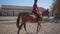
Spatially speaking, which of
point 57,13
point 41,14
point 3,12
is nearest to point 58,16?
point 57,13

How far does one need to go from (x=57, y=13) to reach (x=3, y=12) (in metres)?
31.6

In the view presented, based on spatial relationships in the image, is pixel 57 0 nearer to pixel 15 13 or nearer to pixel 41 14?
pixel 41 14

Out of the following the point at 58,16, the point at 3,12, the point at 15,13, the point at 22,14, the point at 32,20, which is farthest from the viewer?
the point at 15,13

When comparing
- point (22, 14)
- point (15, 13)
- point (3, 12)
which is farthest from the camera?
point (15, 13)

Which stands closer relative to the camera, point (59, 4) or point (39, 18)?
point (39, 18)

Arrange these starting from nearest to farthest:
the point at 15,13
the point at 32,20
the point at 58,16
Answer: the point at 32,20
the point at 58,16
the point at 15,13

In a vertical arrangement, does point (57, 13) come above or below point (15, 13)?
above

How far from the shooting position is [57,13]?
108 feet

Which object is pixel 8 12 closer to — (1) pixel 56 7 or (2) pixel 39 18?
(1) pixel 56 7

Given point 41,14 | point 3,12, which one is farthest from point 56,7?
point 3,12

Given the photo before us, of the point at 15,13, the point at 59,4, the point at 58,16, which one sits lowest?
the point at 15,13

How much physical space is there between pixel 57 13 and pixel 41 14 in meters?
22.5

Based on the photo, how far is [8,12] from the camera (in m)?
60.8

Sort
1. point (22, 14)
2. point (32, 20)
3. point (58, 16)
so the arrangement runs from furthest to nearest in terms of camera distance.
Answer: point (58, 16) < point (32, 20) < point (22, 14)
